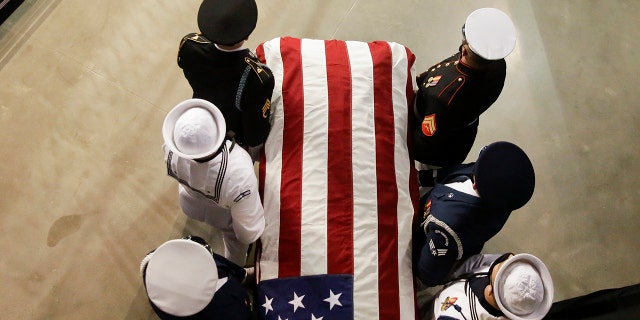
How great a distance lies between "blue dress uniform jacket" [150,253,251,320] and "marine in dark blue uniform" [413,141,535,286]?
29.4 inches

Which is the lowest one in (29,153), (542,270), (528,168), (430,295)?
(29,153)

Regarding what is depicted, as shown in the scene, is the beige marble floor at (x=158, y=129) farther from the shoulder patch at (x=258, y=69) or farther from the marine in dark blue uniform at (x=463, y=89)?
the shoulder patch at (x=258, y=69)

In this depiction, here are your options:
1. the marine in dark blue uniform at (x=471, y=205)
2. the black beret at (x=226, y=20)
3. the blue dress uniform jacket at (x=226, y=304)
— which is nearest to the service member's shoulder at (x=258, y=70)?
the black beret at (x=226, y=20)

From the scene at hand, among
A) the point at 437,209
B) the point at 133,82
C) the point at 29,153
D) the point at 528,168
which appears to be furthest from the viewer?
the point at 133,82

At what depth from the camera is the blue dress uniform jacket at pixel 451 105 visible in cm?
210

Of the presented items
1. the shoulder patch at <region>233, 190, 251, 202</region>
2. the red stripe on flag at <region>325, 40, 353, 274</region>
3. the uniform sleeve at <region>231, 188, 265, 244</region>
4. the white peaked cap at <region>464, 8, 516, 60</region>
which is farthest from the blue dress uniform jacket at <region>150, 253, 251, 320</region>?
the white peaked cap at <region>464, 8, 516, 60</region>

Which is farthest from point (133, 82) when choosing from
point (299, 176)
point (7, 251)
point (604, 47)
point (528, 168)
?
point (604, 47)

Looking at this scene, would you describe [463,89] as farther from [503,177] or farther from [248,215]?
[248,215]

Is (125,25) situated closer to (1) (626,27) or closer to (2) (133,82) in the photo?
(2) (133,82)

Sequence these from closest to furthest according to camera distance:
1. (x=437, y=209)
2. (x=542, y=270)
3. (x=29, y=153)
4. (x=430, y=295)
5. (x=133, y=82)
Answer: (x=542, y=270)
(x=437, y=209)
(x=430, y=295)
(x=29, y=153)
(x=133, y=82)

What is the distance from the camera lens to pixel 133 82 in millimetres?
2865

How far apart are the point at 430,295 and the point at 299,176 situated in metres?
0.84

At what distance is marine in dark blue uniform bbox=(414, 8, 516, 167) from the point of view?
202 centimetres

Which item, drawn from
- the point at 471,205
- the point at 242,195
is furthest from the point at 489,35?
the point at 242,195
